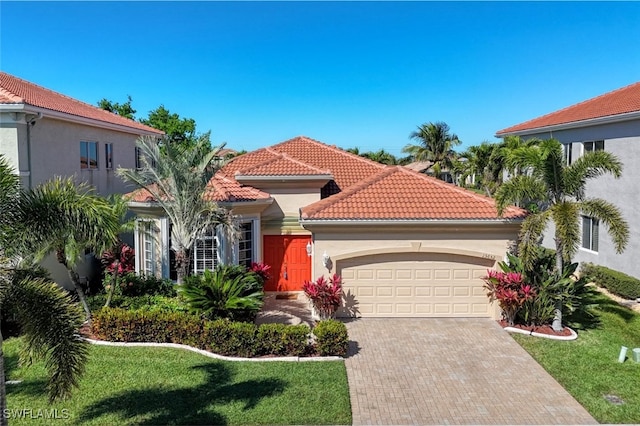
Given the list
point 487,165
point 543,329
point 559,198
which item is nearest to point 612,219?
point 559,198

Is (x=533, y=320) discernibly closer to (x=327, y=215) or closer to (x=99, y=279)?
(x=327, y=215)

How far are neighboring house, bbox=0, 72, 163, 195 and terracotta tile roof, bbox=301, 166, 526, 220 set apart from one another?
8595mm

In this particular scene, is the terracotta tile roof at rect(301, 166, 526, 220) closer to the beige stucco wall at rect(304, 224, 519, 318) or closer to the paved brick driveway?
the beige stucco wall at rect(304, 224, 519, 318)

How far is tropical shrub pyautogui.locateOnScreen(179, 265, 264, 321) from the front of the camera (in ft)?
41.2

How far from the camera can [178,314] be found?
489 inches

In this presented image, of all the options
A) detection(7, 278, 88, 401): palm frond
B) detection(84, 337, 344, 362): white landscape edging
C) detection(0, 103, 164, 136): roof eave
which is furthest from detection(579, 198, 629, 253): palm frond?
detection(0, 103, 164, 136): roof eave

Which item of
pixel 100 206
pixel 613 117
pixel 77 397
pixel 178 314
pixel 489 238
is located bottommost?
pixel 77 397

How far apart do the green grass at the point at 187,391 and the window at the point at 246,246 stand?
5539 millimetres

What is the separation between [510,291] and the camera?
535 inches

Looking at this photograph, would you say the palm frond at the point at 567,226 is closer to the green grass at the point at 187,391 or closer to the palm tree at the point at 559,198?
the palm tree at the point at 559,198

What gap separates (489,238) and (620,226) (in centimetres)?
353

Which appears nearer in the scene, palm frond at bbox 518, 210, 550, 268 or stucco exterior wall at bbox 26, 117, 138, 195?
palm frond at bbox 518, 210, 550, 268

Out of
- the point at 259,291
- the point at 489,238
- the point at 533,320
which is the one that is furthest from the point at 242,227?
the point at 533,320

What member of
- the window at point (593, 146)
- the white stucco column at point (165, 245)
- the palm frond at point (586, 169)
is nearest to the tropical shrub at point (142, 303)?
the white stucco column at point (165, 245)
